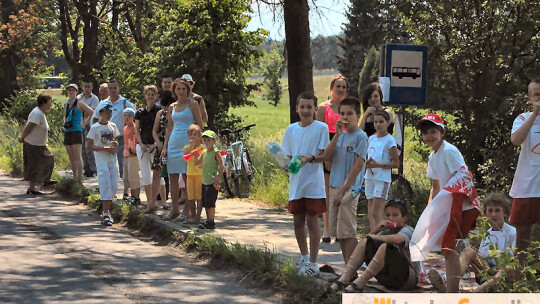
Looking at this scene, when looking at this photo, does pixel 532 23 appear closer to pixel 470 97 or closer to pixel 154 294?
pixel 470 97

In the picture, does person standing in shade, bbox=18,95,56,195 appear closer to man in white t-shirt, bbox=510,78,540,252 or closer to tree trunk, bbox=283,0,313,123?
tree trunk, bbox=283,0,313,123

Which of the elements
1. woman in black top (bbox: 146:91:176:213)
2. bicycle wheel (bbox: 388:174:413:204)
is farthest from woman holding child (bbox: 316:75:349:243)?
woman in black top (bbox: 146:91:176:213)

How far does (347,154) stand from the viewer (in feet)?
32.2

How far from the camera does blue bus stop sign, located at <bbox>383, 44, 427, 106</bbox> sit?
42.8 feet

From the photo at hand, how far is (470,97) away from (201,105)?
473 cm

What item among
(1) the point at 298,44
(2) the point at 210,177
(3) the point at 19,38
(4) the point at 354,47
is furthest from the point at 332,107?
(4) the point at 354,47

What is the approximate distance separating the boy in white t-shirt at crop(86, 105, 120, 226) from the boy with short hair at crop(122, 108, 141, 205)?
621 millimetres

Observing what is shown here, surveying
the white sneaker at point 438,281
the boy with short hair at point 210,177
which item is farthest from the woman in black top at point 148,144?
the white sneaker at point 438,281

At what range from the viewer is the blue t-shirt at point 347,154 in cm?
966

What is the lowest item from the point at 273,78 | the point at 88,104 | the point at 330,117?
the point at 273,78

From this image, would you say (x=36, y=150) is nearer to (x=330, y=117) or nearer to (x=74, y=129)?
(x=74, y=129)

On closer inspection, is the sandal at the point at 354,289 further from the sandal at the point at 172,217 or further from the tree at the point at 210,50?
the tree at the point at 210,50

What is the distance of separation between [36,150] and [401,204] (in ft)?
36.8

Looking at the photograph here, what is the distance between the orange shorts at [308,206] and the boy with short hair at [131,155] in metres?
5.96
